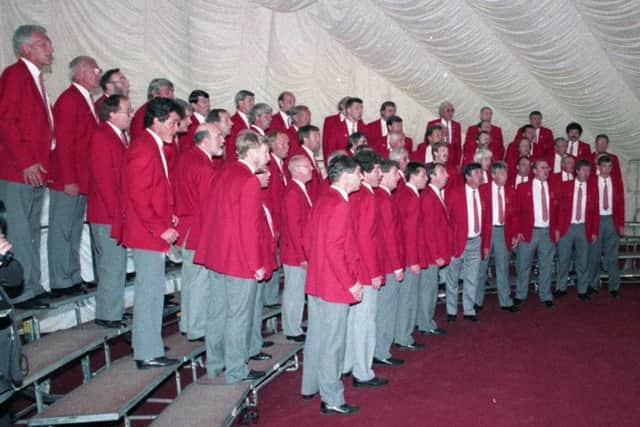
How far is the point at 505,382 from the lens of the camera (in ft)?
16.2

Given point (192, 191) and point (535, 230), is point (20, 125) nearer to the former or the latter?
point (192, 191)

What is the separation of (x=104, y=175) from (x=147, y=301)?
103 centimetres

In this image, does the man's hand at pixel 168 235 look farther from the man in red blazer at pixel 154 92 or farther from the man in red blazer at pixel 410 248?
the man in red blazer at pixel 410 248

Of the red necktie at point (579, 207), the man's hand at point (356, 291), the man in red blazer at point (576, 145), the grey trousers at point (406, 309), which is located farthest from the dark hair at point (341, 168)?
the man in red blazer at point (576, 145)

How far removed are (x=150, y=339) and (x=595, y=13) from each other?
690 cm

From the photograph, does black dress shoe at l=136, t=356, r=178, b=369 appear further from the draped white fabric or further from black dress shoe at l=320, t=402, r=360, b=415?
the draped white fabric

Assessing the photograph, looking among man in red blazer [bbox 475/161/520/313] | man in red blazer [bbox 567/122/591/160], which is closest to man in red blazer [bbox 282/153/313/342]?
man in red blazer [bbox 475/161/520/313]

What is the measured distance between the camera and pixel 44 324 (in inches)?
228

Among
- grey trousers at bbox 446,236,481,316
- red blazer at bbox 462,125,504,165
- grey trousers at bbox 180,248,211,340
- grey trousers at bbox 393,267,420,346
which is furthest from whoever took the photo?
red blazer at bbox 462,125,504,165

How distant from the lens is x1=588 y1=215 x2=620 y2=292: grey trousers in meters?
8.07

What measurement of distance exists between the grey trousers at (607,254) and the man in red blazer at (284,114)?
428 centimetres

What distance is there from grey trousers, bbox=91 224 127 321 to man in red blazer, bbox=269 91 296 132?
3.57m

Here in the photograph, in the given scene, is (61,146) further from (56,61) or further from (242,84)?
(242,84)

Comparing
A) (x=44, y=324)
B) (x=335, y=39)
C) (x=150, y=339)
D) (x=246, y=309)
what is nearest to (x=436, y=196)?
(x=246, y=309)
